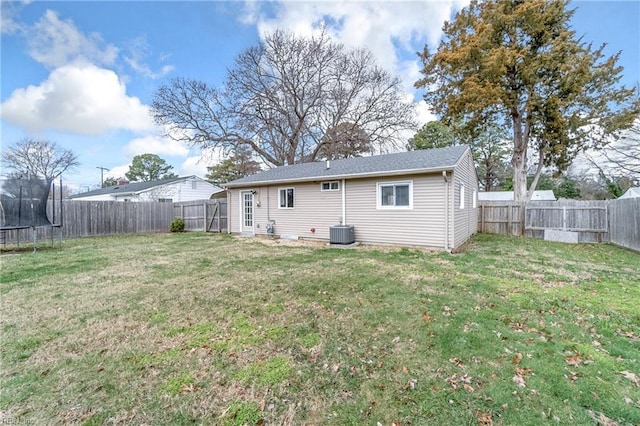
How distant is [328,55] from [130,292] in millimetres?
19294

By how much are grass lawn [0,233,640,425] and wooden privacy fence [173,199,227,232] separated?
9474mm

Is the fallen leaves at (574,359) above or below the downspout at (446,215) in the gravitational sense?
below

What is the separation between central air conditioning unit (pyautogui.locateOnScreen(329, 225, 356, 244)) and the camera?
9922 mm

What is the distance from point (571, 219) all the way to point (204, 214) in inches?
663

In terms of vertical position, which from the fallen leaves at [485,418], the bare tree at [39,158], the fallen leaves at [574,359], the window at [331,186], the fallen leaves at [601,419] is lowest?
the fallen leaves at [601,419]

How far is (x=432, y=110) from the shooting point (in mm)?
18719

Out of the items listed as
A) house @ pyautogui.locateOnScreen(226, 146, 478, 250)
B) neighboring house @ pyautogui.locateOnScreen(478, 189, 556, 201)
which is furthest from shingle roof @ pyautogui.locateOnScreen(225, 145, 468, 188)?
neighboring house @ pyautogui.locateOnScreen(478, 189, 556, 201)

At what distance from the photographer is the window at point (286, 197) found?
11.9 m

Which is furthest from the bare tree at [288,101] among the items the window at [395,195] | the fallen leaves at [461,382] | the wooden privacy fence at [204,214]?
the fallen leaves at [461,382]

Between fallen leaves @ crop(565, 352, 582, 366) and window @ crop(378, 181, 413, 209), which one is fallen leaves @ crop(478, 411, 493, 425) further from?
window @ crop(378, 181, 413, 209)

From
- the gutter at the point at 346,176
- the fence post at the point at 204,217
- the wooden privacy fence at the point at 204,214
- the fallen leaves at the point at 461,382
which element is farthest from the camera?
the fence post at the point at 204,217

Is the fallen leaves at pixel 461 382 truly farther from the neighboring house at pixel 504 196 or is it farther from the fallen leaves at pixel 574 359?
the neighboring house at pixel 504 196

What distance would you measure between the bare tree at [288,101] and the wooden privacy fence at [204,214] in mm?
5926

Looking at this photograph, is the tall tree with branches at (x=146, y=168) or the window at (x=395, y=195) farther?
the tall tree with branches at (x=146, y=168)
